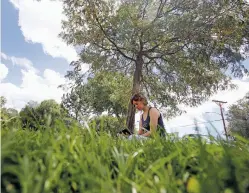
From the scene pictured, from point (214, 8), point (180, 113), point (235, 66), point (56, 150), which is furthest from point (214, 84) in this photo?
point (56, 150)

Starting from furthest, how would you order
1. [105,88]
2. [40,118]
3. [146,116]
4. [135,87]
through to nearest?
1. [105,88]
2. [135,87]
3. [146,116]
4. [40,118]

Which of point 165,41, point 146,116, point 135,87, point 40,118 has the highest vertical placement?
point 165,41

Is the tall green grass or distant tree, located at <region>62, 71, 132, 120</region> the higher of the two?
distant tree, located at <region>62, 71, 132, 120</region>

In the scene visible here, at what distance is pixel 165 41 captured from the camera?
14.7m

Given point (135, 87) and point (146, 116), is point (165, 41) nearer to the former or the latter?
point (135, 87)

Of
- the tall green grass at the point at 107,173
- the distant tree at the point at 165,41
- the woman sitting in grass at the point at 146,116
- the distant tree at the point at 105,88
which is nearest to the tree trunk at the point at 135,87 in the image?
the distant tree at the point at 165,41

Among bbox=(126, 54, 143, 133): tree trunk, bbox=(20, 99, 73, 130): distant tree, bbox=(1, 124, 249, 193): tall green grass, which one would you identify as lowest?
bbox=(1, 124, 249, 193): tall green grass

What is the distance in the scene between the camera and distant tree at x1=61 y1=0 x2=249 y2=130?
13039 millimetres

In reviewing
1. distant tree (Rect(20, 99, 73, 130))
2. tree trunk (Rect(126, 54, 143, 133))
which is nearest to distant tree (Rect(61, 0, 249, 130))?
tree trunk (Rect(126, 54, 143, 133))

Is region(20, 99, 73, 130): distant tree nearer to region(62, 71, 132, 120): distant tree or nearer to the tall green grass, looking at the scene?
the tall green grass

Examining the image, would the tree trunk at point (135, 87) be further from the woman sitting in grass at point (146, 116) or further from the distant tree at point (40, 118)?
the distant tree at point (40, 118)

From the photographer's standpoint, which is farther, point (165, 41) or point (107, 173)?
point (165, 41)

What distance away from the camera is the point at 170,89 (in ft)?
56.0

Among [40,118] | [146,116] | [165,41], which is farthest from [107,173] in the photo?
[165,41]
